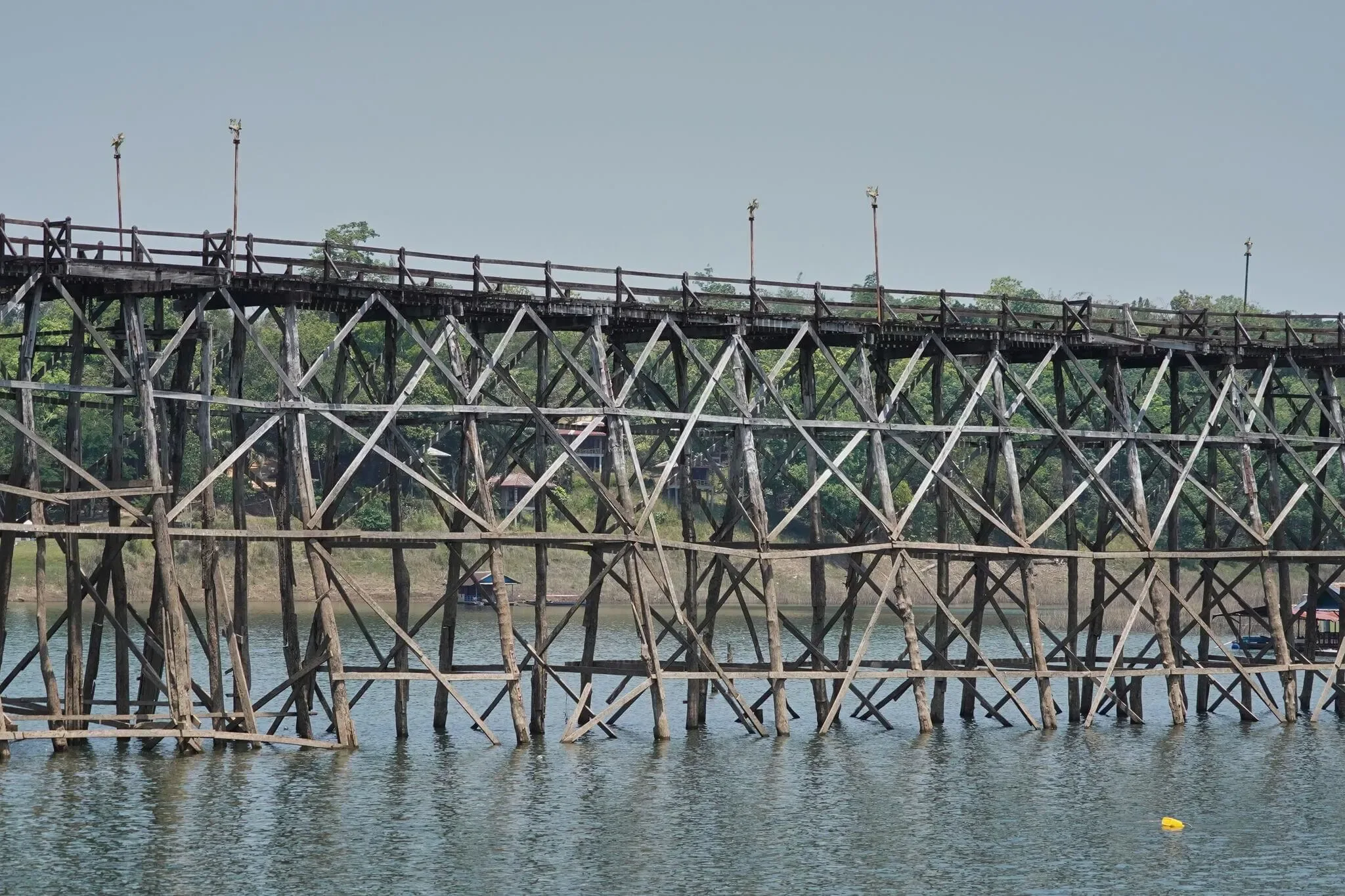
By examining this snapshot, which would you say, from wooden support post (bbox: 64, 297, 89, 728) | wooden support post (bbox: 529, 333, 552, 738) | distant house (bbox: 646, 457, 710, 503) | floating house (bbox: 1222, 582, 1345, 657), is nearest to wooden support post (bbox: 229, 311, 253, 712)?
wooden support post (bbox: 64, 297, 89, 728)

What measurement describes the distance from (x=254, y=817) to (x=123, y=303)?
9.19 metres

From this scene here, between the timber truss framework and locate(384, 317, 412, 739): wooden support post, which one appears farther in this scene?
locate(384, 317, 412, 739): wooden support post

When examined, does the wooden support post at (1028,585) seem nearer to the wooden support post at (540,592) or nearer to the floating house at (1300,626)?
the floating house at (1300,626)

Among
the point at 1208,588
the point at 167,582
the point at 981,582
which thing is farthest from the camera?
the point at 1208,588

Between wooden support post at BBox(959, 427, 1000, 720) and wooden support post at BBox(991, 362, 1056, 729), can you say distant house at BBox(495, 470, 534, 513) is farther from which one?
wooden support post at BBox(991, 362, 1056, 729)

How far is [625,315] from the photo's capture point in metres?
34.9

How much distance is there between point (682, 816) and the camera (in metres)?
28.1

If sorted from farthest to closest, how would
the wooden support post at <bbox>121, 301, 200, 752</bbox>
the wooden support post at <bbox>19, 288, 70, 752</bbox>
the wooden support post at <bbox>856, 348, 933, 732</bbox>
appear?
the wooden support post at <bbox>856, 348, 933, 732</bbox> < the wooden support post at <bbox>121, 301, 200, 752</bbox> < the wooden support post at <bbox>19, 288, 70, 752</bbox>

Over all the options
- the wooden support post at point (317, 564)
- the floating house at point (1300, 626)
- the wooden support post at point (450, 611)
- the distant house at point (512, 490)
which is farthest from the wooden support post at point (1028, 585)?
the distant house at point (512, 490)

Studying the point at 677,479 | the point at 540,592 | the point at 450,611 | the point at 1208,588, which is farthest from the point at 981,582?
the point at 677,479

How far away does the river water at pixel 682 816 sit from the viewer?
24453 mm

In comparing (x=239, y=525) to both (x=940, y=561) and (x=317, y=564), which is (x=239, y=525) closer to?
(x=317, y=564)

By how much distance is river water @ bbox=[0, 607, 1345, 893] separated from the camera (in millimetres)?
24453

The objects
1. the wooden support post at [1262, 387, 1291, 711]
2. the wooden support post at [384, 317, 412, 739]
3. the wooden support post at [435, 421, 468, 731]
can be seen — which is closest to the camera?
the wooden support post at [435, 421, 468, 731]
